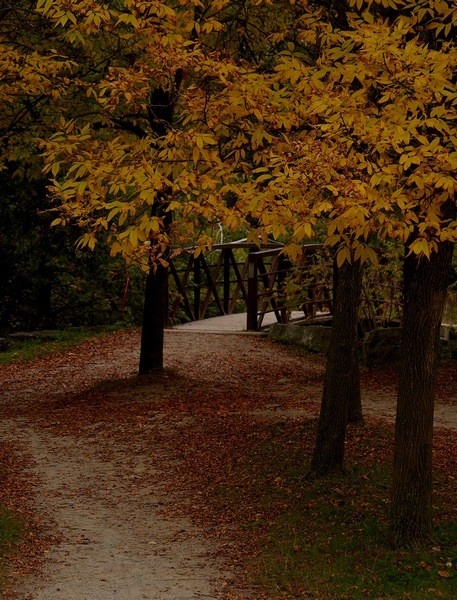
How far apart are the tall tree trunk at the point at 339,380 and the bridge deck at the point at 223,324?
9419 millimetres

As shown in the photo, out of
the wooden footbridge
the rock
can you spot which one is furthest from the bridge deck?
the rock

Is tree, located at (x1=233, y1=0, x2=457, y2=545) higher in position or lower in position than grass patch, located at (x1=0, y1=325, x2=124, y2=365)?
higher

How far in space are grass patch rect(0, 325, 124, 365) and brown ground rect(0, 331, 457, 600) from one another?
0.48 m

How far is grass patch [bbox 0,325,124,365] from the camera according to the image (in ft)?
55.9

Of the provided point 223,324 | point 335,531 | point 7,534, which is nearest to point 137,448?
point 7,534

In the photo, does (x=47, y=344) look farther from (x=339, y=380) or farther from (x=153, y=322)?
(x=339, y=380)

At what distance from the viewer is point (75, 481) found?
962 centimetres

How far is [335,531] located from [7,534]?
101 inches

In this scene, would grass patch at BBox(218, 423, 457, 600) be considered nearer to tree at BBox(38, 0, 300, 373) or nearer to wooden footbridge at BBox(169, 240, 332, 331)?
tree at BBox(38, 0, 300, 373)

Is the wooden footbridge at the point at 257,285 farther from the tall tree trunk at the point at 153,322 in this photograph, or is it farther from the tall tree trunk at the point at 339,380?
the tall tree trunk at the point at 339,380

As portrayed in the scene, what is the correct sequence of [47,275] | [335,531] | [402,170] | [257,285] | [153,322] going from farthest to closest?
[47,275] → [257,285] → [153,322] → [335,531] → [402,170]

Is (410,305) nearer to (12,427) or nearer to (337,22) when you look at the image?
(337,22)

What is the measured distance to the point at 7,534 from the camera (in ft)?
25.0

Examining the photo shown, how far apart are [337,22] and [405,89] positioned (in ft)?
9.21
